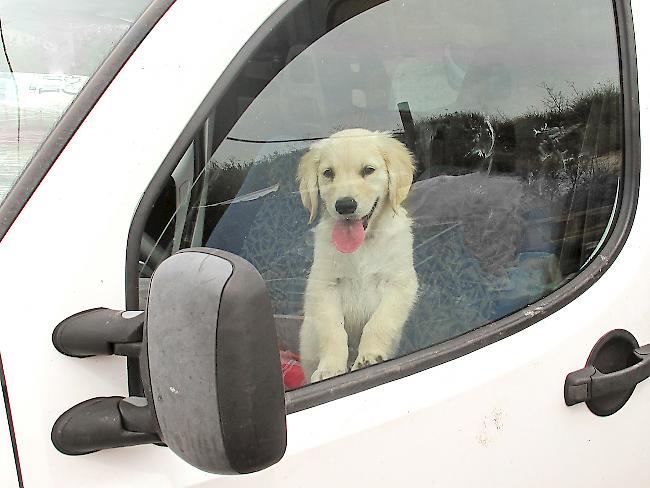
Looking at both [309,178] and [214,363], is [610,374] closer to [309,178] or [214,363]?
[309,178]

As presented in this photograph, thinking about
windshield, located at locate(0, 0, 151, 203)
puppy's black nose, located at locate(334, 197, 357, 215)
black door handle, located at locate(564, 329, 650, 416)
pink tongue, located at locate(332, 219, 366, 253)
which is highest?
windshield, located at locate(0, 0, 151, 203)

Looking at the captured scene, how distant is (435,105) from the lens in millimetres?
1489

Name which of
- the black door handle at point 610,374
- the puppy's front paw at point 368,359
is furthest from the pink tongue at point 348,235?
the black door handle at point 610,374

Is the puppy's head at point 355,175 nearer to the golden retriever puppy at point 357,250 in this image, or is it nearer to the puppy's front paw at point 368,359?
the golden retriever puppy at point 357,250

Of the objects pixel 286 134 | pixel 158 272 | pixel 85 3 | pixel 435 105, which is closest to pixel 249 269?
pixel 158 272

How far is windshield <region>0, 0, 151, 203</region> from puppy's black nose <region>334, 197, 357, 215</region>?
1.71ft

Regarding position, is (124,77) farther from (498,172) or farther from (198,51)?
(498,172)

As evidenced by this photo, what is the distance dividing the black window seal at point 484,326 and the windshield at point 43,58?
172mm

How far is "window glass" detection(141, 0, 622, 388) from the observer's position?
1.31 metres

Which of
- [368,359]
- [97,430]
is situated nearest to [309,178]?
[368,359]

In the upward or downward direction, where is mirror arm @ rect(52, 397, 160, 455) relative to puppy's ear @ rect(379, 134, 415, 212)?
downward

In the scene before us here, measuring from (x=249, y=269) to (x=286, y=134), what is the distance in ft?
1.70

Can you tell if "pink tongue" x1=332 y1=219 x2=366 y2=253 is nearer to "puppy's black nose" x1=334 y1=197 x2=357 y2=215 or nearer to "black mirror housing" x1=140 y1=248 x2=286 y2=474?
"puppy's black nose" x1=334 y1=197 x2=357 y2=215

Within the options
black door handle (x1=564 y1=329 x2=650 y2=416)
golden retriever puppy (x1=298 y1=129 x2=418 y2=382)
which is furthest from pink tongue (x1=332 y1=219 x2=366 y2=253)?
black door handle (x1=564 y1=329 x2=650 y2=416)
